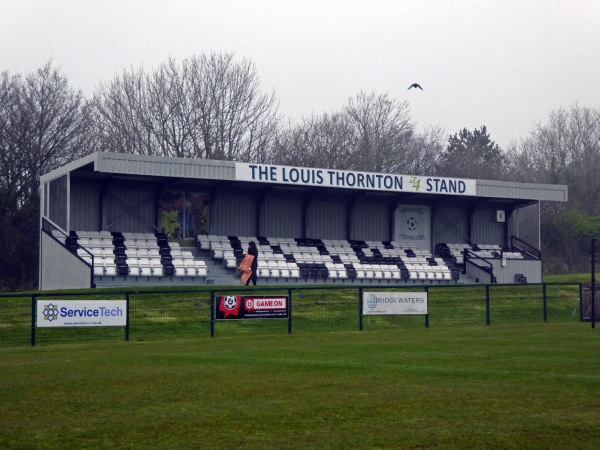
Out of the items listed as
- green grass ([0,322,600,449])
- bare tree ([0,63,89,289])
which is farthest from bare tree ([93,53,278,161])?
green grass ([0,322,600,449])

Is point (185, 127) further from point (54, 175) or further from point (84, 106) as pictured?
point (54, 175)

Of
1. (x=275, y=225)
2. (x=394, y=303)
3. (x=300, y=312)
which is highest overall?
(x=275, y=225)

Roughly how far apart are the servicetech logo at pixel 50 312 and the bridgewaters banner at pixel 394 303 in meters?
9.69

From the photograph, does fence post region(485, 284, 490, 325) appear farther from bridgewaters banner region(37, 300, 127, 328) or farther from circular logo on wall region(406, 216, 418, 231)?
circular logo on wall region(406, 216, 418, 231)

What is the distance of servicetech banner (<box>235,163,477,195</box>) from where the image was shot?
40.8 m

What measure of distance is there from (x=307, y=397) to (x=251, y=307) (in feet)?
47.4

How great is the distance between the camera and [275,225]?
45.8 m

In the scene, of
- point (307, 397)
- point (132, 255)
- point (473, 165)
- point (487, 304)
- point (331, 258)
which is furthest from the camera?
point (473, 165)

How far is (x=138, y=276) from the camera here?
3762cm

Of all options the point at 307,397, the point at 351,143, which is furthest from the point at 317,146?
the point at 307,397

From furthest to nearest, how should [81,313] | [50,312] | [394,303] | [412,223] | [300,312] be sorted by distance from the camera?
[412,223], [394,303], [300,312], [81,313], [50,312]

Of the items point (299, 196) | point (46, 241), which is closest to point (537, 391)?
point (46, 241)

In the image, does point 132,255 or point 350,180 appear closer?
point 132,255

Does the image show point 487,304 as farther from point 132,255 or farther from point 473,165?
point 473,165
